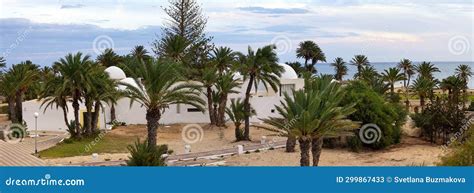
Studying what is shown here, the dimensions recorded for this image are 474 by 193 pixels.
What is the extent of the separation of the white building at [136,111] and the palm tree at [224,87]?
196 cm

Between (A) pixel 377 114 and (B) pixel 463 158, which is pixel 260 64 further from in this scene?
(B) pixel 463 158

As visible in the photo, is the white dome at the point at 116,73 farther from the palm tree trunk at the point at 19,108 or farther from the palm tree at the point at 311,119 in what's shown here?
the palm tree at the point at 311,119

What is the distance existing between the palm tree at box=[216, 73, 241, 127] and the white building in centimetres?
196

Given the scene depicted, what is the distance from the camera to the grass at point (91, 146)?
30.8 m

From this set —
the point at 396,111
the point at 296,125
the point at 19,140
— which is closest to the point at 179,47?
the point at 19,140

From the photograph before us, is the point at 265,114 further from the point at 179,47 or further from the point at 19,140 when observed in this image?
the point at 19,140

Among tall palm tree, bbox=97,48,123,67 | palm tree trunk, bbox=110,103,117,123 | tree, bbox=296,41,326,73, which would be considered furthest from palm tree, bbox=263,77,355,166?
tree, bbox=296,41,326,73

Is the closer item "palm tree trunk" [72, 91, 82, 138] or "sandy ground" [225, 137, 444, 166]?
"sandy ground" [225, 137, 444, 166]

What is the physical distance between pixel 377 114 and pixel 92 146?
16901mm

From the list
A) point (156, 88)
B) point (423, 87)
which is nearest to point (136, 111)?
point (156, 88)

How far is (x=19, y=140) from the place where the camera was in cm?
3581

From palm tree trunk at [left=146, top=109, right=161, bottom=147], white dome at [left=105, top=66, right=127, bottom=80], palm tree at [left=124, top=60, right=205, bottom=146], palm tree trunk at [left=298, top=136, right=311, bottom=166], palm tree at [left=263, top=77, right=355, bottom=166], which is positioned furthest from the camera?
white dome at [left=105, top=66, right=127, bottom=80]

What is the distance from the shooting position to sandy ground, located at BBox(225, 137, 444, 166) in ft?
88.5

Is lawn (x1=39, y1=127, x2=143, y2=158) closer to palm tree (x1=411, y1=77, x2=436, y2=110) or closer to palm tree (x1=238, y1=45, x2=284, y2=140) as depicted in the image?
palm tree (x1=238, y1=45, x2=284, y2=140)
